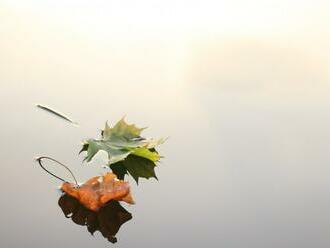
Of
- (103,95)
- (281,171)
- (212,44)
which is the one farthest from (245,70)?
(103,95)

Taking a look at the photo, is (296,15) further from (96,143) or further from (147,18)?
(96,143)

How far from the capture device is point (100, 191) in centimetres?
60

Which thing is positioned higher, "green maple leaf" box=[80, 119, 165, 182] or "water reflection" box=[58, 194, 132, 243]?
"green maple leaf" box=[80, 119, 165, 182]

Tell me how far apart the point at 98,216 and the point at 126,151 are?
4.2 inches

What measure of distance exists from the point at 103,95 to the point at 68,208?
91 cm

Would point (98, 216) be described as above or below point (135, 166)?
below

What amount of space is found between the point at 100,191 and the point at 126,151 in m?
0.08

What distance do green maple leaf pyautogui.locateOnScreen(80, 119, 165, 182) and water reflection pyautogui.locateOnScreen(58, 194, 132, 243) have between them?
59 mm

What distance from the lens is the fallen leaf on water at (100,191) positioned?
597mm

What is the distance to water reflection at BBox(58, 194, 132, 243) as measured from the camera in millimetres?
611

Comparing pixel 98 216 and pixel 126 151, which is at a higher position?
pixel 126 151

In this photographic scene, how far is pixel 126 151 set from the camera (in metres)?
0.66

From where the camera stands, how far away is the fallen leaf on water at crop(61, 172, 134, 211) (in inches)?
23.5

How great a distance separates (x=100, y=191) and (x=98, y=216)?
1.5 inches
